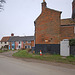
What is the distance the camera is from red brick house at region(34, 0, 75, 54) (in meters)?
15.3

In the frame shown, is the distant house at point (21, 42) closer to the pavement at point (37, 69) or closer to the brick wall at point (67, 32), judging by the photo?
the brick wall at point (67, 32)

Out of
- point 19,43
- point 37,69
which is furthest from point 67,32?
point 19,43

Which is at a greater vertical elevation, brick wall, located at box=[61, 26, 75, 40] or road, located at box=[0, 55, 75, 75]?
brick wall, located at box=[61, 26, 75, 40]

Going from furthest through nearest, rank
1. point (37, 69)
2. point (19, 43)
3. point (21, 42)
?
point (19, 43) → point (21, 42) → point (37, 69)

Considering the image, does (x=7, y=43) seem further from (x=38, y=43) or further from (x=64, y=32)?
(x=64, y=32)

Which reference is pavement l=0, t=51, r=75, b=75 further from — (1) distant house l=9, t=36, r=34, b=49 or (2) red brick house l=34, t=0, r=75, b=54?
(1) distant house l=9, t=36, r=34, b=49

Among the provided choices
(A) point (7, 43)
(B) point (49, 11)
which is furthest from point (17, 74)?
(A) point (7, 43)

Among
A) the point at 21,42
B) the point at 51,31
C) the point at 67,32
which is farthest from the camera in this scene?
the point at 21,42

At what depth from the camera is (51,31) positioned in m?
15.9

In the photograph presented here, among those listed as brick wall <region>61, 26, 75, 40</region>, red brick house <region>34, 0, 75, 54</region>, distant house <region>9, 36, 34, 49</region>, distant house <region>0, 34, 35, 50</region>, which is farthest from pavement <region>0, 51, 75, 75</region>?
distant house <region>9, 36, 34, 49</region>

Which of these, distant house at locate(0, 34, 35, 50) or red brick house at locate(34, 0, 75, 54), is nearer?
red brick house at locate(34, 0, 75, 54)

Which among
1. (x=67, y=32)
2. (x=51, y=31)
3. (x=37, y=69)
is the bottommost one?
(x=37, y=69)

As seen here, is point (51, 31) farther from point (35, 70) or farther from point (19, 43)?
point (19, 43)

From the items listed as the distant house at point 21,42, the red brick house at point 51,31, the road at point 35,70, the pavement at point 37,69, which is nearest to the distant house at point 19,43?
the distant house at point 21,42
